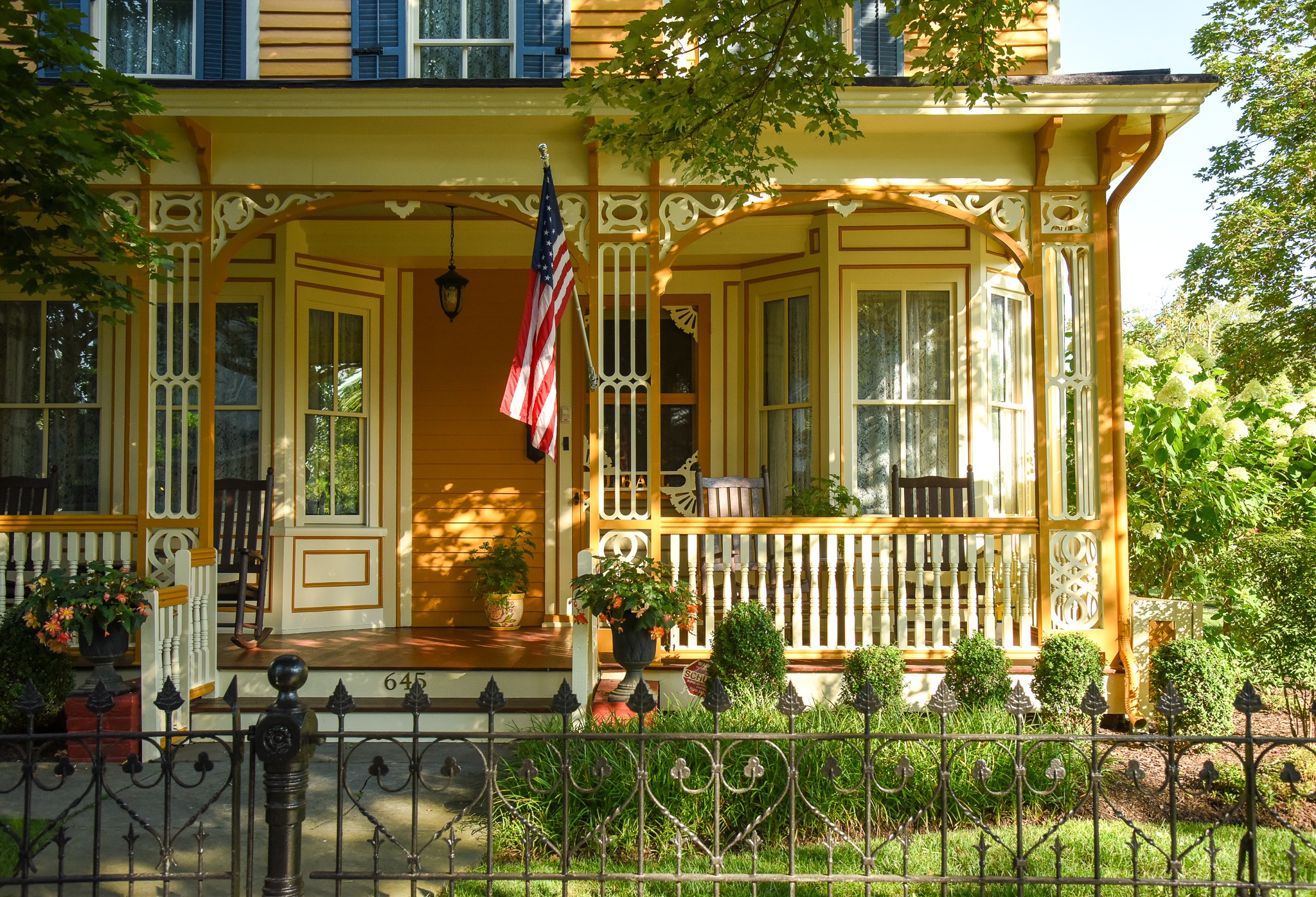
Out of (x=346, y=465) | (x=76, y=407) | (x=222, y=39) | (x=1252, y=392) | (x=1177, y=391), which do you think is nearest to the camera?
(x=222, y=39)

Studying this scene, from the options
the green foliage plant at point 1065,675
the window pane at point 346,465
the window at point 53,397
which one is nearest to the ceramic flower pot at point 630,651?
the green foliage plant at point 1065,675

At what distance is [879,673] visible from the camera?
18.1 feet

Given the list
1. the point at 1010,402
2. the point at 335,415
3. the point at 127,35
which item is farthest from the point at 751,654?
the point at 127,35

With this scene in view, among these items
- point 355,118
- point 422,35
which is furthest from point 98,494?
point 422,35

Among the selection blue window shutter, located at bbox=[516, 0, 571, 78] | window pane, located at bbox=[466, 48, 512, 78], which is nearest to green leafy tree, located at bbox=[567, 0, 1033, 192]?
blue window shutter, located at bbox=[516, 0, 571, 78]

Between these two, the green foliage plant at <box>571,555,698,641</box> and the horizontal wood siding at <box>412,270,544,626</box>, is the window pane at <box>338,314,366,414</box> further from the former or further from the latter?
the green foliage plant at <box>571,555,698,641</box>

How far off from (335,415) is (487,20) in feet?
10.8

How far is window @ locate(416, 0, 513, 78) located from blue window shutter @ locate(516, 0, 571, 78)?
14 centimetres

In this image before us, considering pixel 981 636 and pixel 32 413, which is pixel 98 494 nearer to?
pixel 32 413

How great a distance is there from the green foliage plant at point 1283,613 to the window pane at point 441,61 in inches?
236

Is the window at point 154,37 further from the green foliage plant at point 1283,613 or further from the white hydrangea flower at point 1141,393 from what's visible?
the green foliage plant at point 1283,613

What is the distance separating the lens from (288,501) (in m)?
7.57

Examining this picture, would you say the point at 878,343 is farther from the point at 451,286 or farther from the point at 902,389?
the point at 451,286

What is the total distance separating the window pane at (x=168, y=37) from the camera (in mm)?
7027
